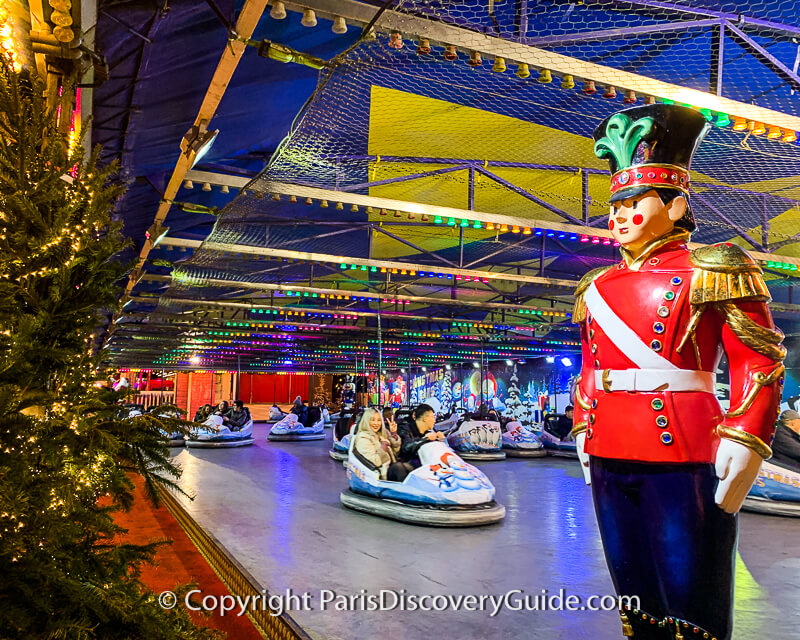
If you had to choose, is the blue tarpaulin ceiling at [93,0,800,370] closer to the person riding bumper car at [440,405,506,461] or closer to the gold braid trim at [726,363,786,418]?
the gold braid trim at [726,363,786,418]

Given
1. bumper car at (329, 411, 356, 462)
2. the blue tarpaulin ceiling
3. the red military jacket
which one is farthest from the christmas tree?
bumper car at (329, 411, 356, 462)

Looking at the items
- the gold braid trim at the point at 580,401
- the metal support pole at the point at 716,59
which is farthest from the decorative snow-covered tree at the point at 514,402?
the gold braid trim at the point at 580,401

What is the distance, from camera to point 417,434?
7938mm

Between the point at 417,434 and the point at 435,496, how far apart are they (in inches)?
72.7

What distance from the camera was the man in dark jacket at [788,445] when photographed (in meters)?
6.75

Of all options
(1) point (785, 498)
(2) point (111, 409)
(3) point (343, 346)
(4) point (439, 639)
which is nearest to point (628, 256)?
(2) point (111, 409)

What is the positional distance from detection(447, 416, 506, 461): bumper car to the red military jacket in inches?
417

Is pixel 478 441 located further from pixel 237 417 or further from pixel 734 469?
pixel 734 469

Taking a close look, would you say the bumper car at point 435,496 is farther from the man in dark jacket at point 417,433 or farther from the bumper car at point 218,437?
the bumper car at point 218,437

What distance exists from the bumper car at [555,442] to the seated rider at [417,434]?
223 inches

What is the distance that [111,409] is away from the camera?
7.01ft

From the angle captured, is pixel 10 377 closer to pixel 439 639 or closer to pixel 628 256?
pixel 628 256

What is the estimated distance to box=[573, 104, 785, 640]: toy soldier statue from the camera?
5.71 feet

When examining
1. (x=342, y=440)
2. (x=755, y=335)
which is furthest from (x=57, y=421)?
(x=342, y=440)
